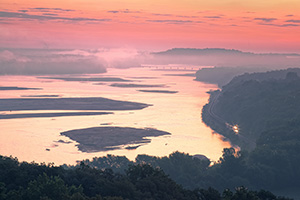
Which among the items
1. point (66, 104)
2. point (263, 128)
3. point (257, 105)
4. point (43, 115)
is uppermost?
point (257, 105)

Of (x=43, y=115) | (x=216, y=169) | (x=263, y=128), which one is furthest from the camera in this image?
(x=43, y=115)

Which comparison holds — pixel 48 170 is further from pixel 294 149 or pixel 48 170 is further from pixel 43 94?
pixel 43 94

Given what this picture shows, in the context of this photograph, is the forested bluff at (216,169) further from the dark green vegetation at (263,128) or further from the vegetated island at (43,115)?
the vegetated island at (43,115)

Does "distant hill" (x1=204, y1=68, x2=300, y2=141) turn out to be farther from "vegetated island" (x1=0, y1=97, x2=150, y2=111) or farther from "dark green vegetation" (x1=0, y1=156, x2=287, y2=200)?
"dark green vegetation" (x1=0, y1=156, x2=287, y2=200)

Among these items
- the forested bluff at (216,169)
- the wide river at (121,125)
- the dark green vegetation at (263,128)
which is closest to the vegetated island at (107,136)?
the wide river at (121,125)

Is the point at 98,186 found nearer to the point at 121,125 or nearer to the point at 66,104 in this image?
the point at 121,125

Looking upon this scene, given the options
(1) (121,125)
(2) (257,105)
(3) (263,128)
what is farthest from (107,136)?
(2) (257,105)
